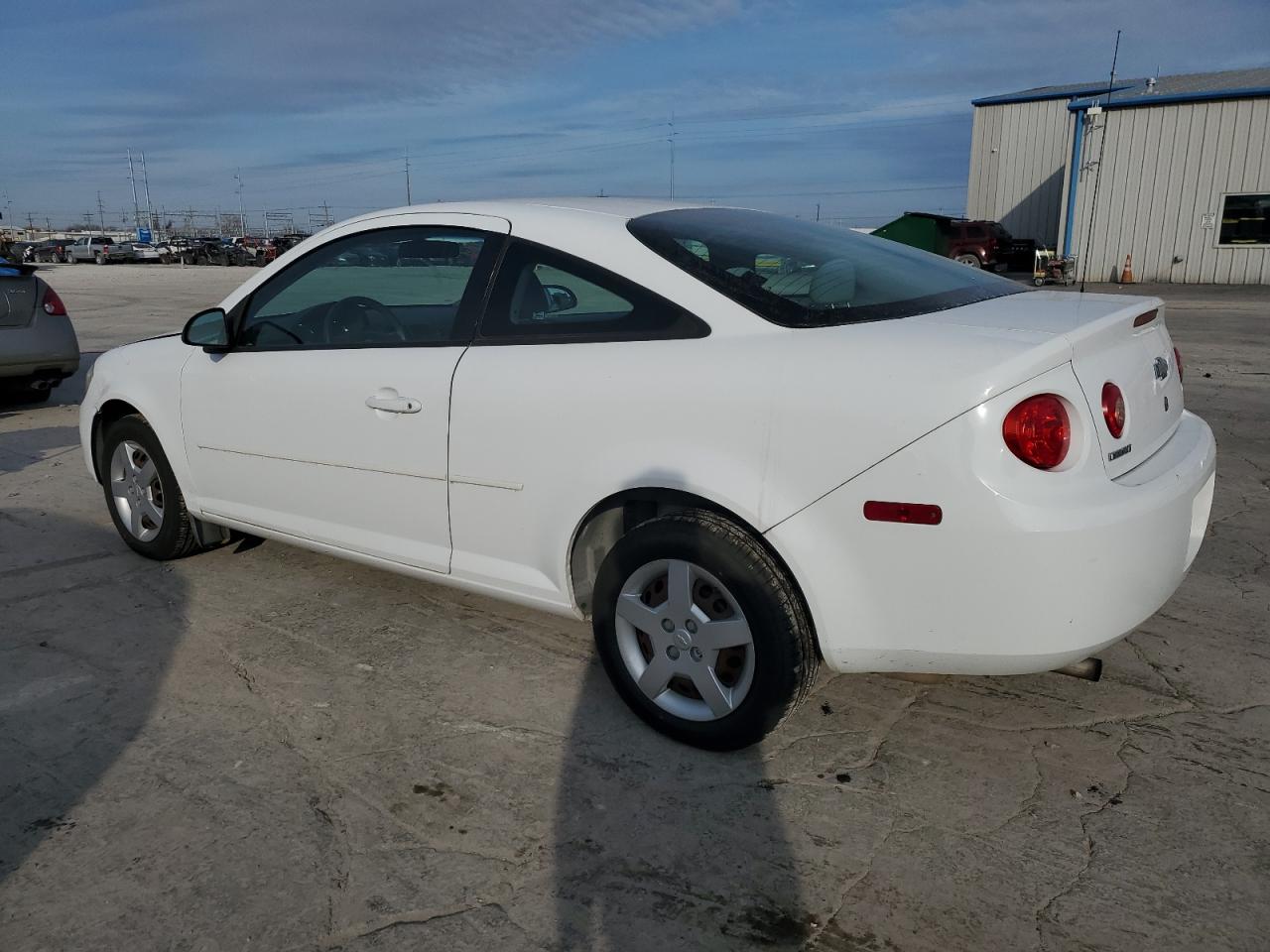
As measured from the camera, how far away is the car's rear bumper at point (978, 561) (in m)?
2.37

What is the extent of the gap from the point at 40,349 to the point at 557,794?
769 centimetres

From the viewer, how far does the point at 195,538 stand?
15.0 ft

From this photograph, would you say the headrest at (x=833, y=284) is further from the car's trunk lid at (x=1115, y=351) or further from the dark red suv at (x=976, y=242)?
the dark red suv at (x=976, y=242)

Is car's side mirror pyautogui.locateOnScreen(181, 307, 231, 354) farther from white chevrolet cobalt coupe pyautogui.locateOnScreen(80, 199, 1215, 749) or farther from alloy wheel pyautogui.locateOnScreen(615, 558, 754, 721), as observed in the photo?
alloy wheel pyautogui.locateOnScreen(615, 558, 754, 721)

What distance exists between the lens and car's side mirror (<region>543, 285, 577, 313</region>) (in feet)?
10.4

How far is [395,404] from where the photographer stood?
3.38 m

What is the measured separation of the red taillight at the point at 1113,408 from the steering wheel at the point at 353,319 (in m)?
2.37

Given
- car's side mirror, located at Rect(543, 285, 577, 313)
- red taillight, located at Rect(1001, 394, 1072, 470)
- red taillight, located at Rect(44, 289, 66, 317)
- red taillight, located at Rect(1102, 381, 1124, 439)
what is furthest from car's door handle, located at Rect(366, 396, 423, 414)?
red taillight, located at Rect(44, 289, 66, 317)

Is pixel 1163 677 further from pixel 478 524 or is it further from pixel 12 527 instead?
pixel 12 527

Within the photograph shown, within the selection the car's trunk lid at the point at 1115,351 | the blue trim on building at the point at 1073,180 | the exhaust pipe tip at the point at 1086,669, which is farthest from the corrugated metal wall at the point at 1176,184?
the exhaust pipe tip at the point at 1086,669

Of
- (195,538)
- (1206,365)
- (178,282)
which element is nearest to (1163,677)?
(195,538)

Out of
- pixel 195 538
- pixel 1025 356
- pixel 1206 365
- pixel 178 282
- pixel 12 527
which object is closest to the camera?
pixel 1025 356

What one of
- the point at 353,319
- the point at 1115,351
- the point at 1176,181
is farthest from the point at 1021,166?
the point at 1115,351

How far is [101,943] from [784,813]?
5.34 ft
